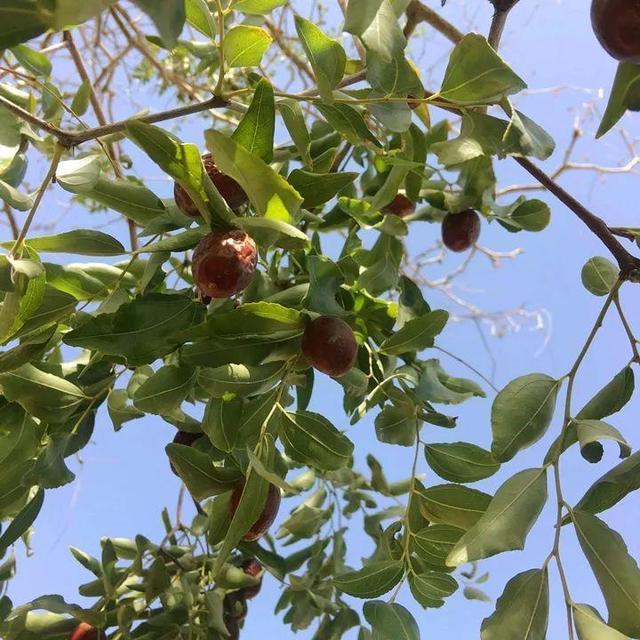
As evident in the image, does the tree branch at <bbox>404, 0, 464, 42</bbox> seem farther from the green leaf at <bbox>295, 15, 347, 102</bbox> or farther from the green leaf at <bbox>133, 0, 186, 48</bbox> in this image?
the green leaf at <bbox>133, 0, 186, 48</bbox>

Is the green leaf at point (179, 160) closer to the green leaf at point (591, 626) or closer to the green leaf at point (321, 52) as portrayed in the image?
the green leaf at point (321, 52)

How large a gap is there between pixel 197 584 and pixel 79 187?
0.87m

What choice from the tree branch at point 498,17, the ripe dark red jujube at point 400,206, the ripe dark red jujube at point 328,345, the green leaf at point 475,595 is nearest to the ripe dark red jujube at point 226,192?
the ripe dark red jujube at point 328,345

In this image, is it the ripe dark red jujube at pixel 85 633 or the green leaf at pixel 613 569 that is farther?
the ripe dark red jujube at pixel 85 633

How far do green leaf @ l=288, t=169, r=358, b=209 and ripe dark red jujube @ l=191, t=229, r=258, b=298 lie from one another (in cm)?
10

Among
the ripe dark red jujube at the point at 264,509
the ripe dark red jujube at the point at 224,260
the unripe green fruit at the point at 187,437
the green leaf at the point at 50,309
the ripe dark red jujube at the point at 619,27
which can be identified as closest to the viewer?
the ripe dark red jujube at the point at 619,27

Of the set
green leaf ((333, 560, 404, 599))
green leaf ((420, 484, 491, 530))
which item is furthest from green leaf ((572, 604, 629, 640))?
green leaf ((333, 560, 404, 599))

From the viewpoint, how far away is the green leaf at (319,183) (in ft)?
2.55

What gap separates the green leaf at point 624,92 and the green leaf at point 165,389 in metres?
0.54

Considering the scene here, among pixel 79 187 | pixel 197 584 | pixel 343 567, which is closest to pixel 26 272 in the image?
pixel 79 187

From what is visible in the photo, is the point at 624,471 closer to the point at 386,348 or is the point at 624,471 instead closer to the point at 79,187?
the point at 386,348

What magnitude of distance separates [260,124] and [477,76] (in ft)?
0.80

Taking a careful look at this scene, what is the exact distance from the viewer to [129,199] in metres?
0.85

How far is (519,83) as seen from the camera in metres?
0.73
